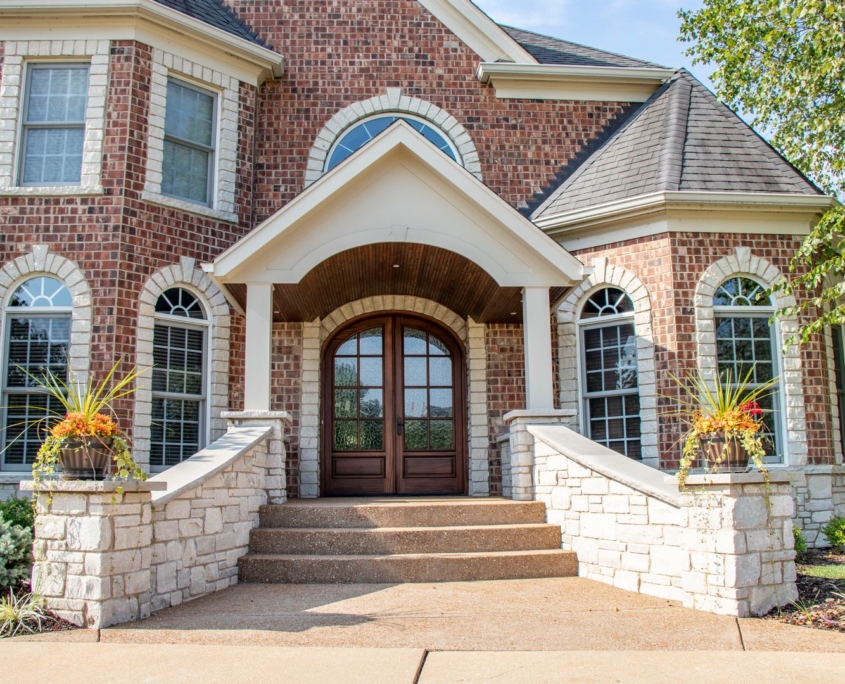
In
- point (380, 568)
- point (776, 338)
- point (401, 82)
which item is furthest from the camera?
point (401, 82)

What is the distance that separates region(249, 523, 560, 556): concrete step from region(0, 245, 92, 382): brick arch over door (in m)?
3.56

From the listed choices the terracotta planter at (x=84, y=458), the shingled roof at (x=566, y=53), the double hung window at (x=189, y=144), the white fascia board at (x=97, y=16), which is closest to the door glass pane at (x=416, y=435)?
the double hung window at (x=189, y=144)

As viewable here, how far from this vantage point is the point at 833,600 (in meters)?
6.16

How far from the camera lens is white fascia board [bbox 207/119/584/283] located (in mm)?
8477

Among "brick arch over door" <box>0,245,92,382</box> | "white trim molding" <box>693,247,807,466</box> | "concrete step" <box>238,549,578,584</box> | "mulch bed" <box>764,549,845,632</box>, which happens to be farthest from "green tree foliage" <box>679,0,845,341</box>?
"brick arch over door" <box>0,245,92,382</box>

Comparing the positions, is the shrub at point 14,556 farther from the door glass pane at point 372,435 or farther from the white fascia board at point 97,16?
the white fascia board at point 97,16

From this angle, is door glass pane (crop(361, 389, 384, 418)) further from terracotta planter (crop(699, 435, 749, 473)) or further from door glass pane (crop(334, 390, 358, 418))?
terracotta planter (crop(699, 435, 749, 473))

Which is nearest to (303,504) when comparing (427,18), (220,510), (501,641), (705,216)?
(220,510)

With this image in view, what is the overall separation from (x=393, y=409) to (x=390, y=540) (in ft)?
11.3

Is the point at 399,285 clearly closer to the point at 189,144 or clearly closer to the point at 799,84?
the point at 189,144

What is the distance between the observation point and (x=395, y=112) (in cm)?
1166

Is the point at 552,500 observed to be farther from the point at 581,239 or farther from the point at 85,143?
the point at 85,143

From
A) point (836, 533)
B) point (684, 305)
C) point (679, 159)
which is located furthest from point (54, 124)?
point (836, 533)

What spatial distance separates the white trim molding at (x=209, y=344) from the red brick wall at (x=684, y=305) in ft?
17.4
